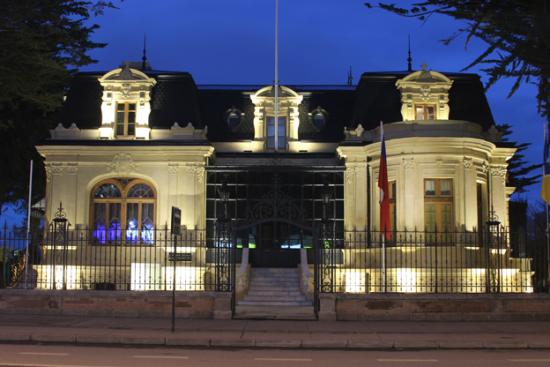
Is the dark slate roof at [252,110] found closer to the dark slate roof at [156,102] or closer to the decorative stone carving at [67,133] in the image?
the dark slate roof at [156,102]

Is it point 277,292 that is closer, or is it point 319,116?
point 277,292

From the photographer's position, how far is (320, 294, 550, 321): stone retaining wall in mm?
22094

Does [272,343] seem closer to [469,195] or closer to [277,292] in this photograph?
[277,292]

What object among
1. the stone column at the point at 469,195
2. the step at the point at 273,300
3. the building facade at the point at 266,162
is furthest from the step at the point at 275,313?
the stone column at the point at 469,195

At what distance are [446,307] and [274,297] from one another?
7724 mm

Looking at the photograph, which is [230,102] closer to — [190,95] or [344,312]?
[190,95]

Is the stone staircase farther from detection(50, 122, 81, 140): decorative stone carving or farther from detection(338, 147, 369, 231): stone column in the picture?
detection(50, 122, 81, 140): decorative stone carving

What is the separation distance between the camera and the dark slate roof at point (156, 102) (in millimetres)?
34312

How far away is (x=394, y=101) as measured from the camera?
3416 centimetres

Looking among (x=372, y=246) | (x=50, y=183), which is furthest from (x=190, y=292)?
(x=50, y=183)

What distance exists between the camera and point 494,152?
111 ft

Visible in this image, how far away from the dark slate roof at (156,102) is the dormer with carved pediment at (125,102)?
498 millimetres

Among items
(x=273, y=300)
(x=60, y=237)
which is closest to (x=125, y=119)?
(x=60, y=237)

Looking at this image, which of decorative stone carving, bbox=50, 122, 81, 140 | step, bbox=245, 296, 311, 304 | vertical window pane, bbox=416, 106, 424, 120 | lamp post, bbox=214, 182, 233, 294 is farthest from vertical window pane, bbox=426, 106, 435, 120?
decorative stone carving, bbox=50, 122, 81, 140
